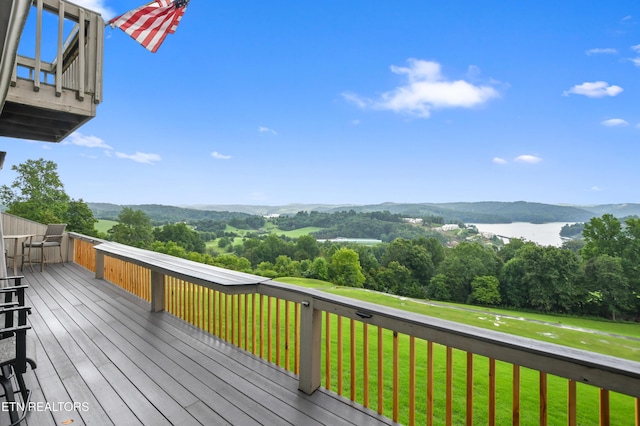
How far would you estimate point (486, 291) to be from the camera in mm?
30906

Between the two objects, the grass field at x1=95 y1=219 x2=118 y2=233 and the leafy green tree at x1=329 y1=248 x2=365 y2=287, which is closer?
the grass field at x1=95 y1=219 x2=118 y2=233

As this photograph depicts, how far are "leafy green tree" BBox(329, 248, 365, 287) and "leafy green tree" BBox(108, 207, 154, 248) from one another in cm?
1754

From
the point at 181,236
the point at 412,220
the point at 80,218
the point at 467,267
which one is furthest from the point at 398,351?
the point at 412,220

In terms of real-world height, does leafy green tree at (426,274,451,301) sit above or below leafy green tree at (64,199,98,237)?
below

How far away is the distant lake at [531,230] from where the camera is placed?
32.9m

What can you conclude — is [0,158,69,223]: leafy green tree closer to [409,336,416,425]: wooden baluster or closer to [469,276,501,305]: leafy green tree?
[409,336,416,425]: wooden baluster

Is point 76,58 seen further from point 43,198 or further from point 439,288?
point 439,288

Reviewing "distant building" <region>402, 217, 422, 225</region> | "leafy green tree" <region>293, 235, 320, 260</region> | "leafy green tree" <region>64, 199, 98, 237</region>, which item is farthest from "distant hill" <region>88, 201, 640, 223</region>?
"leafy green tree" <region>64, 199, 98, 237</region>

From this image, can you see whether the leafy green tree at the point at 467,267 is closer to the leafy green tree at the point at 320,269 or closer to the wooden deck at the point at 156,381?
the leafy green tree at the point at 320,269

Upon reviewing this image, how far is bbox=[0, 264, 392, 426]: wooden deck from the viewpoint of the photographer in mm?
1990

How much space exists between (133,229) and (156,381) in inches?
1075

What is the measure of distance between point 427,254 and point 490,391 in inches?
1427

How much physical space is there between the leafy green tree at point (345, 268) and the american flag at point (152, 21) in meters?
28.3

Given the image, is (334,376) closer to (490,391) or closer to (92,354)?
(92,354)
